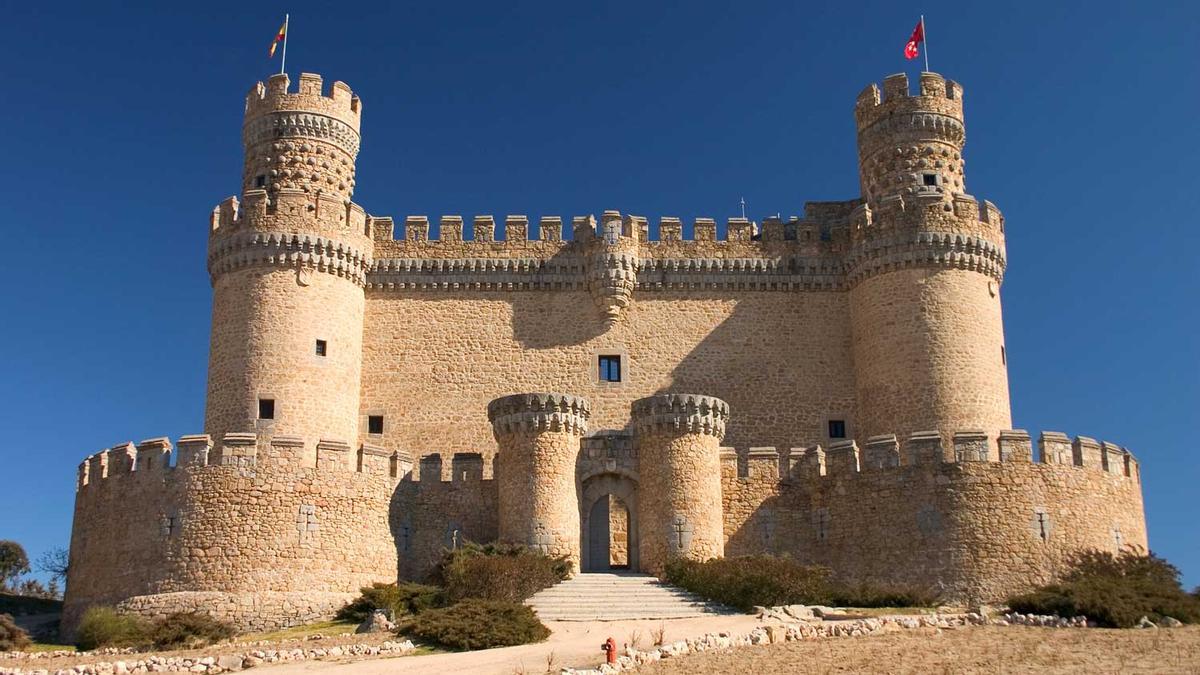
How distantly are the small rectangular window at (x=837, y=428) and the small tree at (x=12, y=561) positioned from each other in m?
33.4

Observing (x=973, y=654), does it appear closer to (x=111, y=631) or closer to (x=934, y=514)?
(x=934, y=514)

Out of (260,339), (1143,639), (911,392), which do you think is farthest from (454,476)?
(1143,639)

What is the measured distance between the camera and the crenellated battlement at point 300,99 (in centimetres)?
3244

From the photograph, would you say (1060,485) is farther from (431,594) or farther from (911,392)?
(431,594)

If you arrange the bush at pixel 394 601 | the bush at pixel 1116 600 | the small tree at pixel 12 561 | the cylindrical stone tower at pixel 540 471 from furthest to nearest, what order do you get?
the small tree at pixel 12 561 → the cylindrical stone tower at pixel 540 471 → the bush at pixel 394 601 → the bush at pixel 1116 600

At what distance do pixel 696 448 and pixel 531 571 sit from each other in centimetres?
479

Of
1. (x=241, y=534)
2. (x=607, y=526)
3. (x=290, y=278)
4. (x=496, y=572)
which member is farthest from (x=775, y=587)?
(x=290, y=278)

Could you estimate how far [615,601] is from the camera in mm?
23125

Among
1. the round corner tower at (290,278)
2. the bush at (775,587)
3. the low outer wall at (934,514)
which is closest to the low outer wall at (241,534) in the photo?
the round corner tower at (290,278)

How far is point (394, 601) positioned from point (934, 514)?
1100cm

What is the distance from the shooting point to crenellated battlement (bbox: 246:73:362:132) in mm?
32438

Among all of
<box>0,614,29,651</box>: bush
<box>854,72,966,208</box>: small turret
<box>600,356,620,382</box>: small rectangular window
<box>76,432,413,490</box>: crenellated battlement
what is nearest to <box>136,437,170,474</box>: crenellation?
<box>76,432,413,490</box>: crenellated battlement

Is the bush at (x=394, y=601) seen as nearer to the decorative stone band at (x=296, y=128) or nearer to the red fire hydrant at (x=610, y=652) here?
the red fire hydrant at (x=610, y=652)

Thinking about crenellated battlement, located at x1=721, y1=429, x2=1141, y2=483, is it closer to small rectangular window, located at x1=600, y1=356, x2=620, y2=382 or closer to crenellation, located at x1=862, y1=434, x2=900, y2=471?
crenellation, located at x1=862, y1=434, x2=900, y2=471
